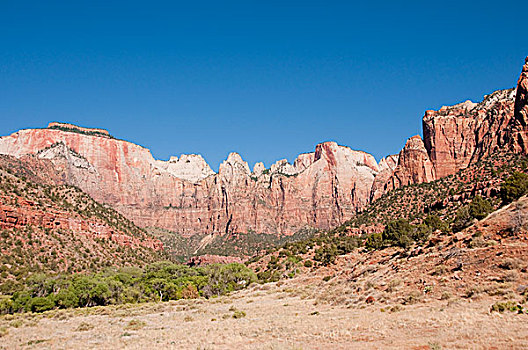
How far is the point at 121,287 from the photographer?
55.4 meters

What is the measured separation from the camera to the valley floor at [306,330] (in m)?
16.2

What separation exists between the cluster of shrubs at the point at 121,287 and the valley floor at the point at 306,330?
13161 millimetres

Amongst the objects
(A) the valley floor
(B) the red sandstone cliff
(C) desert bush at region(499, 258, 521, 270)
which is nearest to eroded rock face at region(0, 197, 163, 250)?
(A) the valley floor

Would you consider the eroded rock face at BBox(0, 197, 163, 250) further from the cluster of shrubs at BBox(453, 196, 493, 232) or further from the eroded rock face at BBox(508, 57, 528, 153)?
the eroded rock face at BBox(508, 57, 528, 153)

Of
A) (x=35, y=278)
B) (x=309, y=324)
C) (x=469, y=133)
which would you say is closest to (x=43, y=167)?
(x=35, y=278)

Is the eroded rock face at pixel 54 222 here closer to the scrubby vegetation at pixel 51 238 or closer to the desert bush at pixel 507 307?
the scrubby vegetation at pixel 51 238

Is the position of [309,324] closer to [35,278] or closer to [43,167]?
[35,278]

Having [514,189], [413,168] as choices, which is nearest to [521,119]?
[413,168]

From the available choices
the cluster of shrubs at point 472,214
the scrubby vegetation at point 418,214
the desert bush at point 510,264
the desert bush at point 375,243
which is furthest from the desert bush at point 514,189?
the desert bush at point 510,264

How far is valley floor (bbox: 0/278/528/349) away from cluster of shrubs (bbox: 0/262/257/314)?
1316 cm

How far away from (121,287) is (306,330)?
40165 millimetres

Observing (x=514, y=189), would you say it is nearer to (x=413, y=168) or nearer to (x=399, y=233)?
(x=399, y=233)

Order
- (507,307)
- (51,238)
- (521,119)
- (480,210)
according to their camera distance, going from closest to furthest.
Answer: (507,307), (480,210), (51,238), (521,119)

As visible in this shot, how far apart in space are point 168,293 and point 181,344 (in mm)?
40581
